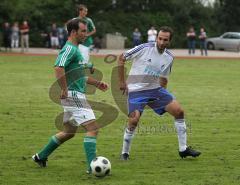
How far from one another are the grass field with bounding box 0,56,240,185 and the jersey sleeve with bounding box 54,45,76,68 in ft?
4.83

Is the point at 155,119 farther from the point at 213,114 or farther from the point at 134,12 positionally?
the point at 134,12

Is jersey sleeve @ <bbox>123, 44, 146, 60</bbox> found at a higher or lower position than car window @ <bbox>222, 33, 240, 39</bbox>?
higher

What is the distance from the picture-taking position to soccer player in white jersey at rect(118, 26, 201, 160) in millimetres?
9672

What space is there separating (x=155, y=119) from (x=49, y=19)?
4120 centimetres

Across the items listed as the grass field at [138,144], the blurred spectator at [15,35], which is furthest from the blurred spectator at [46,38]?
the grass field at [138,144]

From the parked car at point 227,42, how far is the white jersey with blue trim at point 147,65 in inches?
1756

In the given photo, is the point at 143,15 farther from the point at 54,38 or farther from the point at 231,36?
the point at 54,38

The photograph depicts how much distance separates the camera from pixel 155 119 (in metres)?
13.9

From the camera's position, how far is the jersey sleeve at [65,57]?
836cm

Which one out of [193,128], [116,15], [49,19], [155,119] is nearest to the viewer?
[193,128]

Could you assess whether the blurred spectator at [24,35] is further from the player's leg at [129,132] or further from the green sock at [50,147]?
the green sock at [50,147]

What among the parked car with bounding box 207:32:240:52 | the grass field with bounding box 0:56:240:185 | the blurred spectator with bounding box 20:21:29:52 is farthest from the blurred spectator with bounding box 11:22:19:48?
the grass field with bounding box 0:56:240:185

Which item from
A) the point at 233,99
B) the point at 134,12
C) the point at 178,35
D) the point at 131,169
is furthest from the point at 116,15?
the point at 131,169

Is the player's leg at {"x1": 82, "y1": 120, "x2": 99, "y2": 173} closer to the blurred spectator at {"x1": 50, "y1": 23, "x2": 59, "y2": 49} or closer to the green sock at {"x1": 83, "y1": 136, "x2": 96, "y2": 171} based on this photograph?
the green sock at {"x1": 83, "y1": 136, "x2": 96, "y2": 171}
